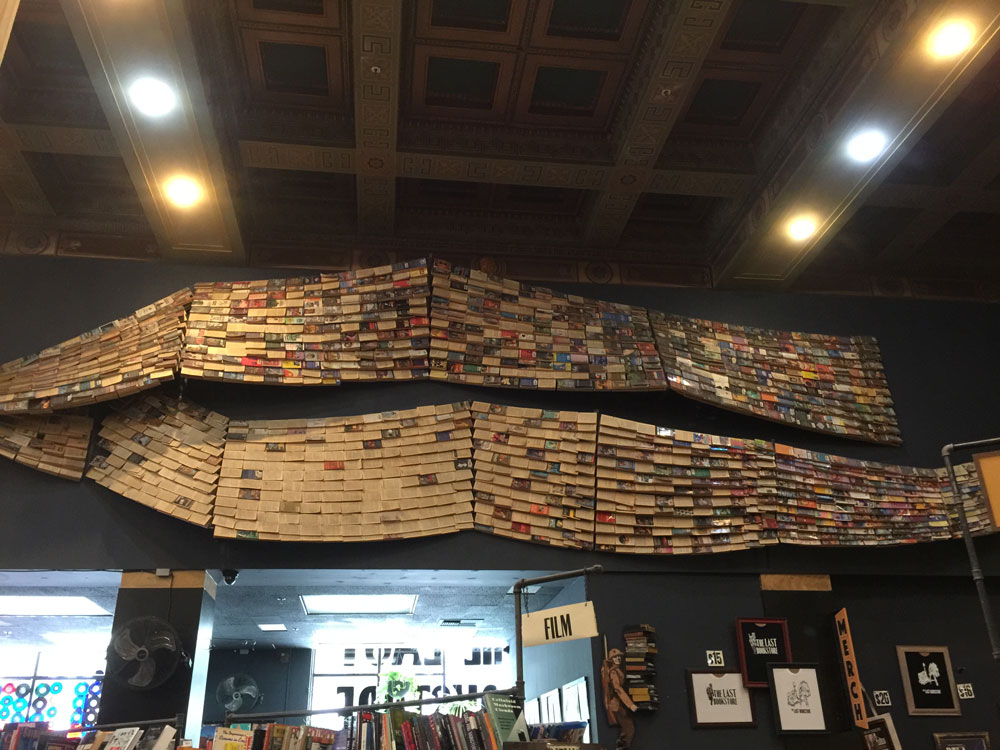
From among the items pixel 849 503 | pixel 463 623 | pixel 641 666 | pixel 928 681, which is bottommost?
pixel 928 681

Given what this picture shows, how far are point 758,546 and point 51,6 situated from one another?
6519 mm

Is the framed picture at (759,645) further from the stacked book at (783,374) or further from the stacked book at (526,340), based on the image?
the stacked book at (526,340)

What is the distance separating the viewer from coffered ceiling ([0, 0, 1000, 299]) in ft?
18.5

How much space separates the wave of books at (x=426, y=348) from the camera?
6035mm

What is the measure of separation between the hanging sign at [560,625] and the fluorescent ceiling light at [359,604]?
3161 mm

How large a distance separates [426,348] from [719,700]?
11.0 feet

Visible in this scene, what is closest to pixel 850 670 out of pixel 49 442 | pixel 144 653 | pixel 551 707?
pixel 551 707

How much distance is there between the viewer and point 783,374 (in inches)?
280

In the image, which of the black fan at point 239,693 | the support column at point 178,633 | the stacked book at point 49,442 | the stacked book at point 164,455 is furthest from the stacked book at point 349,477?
the black fan at point 239,693

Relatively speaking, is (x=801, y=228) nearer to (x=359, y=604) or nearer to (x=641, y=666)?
(x=641, y=666)

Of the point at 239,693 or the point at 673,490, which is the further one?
the point at 239,693

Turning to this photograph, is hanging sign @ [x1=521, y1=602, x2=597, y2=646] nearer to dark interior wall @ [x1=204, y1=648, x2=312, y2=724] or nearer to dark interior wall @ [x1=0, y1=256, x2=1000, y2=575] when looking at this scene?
dark interior wall @ [x1=0, y1=256, x2=1000, y2=575]

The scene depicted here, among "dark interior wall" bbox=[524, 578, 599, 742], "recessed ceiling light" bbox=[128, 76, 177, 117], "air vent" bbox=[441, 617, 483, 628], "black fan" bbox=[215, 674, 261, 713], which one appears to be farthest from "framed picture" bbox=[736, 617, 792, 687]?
"black fan" bbox=[215, 674, 261, 713]

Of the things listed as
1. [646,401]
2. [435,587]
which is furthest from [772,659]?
[435,587]
